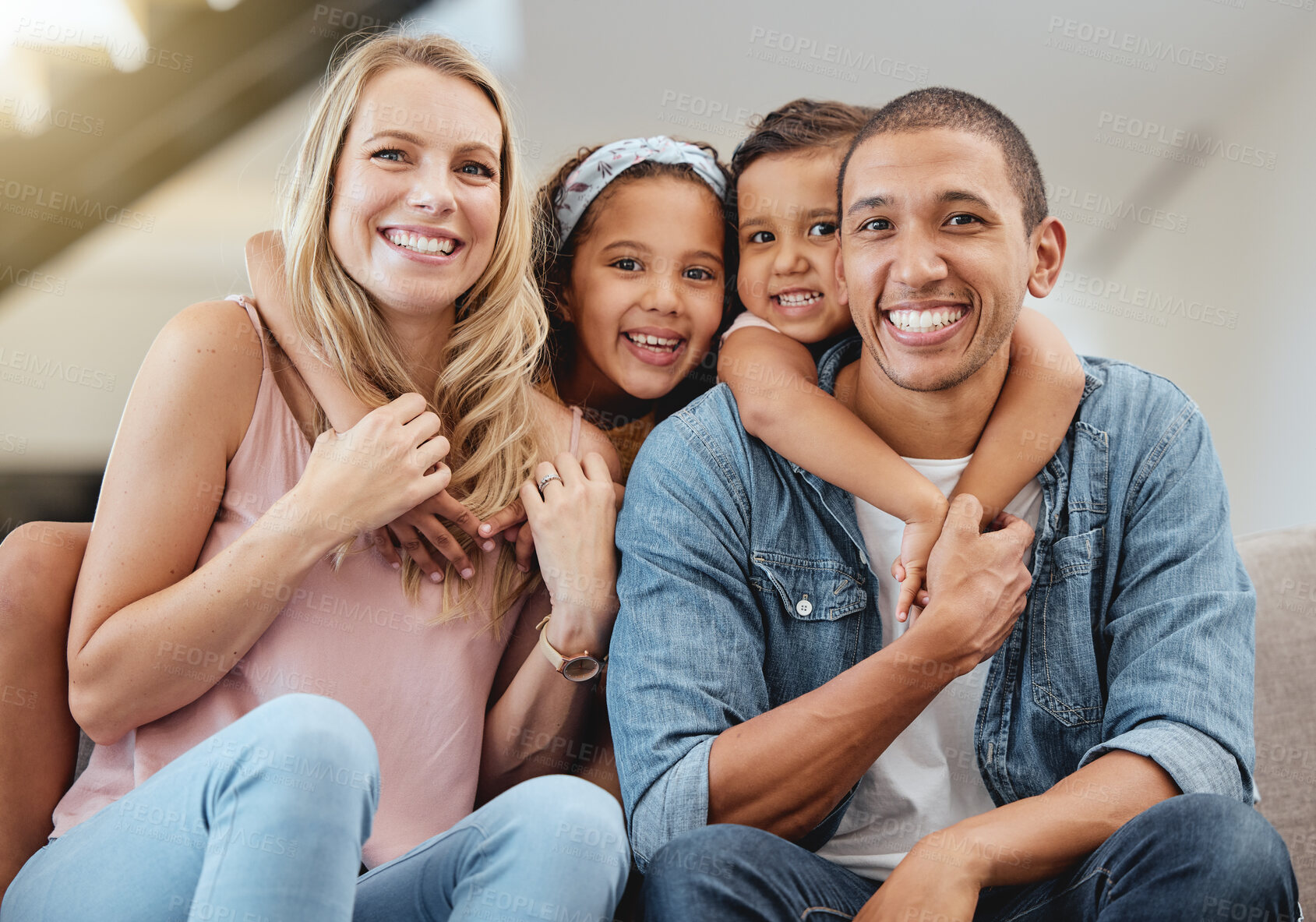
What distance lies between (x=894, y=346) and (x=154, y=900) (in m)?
1.01

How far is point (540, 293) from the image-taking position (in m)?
1.67

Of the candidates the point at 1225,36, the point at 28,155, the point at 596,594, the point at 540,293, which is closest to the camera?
the point at 596,594

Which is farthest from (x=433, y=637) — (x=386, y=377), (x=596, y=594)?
(x=386, y=377)

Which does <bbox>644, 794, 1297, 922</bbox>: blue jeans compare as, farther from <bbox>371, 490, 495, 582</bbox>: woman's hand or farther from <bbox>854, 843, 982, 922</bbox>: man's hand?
<bbox>371, 490, 495, 582</bbox>: woman's hand

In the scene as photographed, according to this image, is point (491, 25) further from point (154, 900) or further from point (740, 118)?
point (154, 900)

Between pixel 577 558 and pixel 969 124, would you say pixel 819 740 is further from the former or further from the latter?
pixel 969 124

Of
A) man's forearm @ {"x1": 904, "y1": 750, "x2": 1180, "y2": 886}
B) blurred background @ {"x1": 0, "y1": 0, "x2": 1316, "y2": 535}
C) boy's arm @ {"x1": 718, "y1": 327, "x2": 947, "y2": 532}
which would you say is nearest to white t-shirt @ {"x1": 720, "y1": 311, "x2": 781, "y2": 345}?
boy's arm @ {"x1": 718, "y1": 327, "x2": 947, "y2": 532}

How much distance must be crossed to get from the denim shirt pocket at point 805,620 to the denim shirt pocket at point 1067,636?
226mm

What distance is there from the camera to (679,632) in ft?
3.91

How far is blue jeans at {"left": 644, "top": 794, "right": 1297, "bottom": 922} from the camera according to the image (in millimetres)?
919

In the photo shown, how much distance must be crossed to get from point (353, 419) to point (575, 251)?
542 mm

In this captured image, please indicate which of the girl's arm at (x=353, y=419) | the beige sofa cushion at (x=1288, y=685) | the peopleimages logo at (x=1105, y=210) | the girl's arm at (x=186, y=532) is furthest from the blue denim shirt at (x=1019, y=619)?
the peopleimages logo at (x=1105, y=210)

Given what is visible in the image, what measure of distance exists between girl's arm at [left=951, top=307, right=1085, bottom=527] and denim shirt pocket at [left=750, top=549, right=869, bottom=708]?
0.20 metres

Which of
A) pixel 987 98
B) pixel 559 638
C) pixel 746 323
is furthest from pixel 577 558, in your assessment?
pixel 987 98
